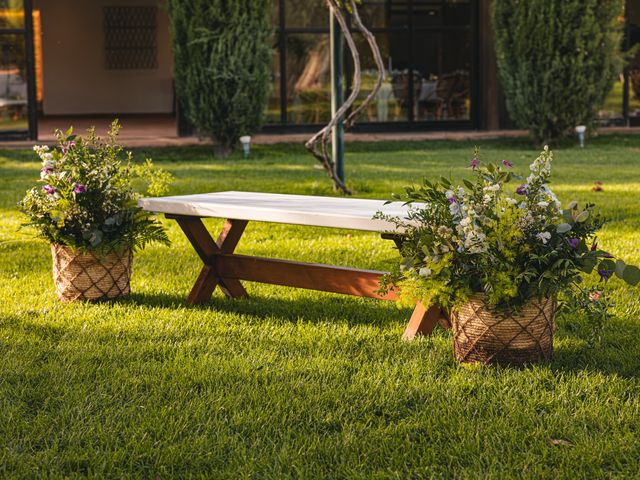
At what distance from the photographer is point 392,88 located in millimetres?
16500

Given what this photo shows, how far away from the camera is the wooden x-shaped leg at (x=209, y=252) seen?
4797 mm

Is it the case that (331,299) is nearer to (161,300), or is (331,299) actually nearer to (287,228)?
(161,300)

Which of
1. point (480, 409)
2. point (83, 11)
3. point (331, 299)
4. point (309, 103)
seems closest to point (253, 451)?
point (480, 409)

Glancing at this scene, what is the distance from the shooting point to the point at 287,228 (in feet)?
23.4

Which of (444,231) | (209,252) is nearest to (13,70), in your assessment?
(209,252)

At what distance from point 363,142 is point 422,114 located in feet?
6.95

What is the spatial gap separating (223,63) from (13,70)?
3411 mm

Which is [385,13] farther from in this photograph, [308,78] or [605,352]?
[605,352]

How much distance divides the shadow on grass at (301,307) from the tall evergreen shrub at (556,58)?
9.92 m

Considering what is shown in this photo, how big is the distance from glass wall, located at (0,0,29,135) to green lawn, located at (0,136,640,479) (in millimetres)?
9546

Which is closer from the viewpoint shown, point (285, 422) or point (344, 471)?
point (344, 471)

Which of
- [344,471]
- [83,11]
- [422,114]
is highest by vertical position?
[83,11]

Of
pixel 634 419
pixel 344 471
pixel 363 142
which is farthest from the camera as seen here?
pixel 363 142

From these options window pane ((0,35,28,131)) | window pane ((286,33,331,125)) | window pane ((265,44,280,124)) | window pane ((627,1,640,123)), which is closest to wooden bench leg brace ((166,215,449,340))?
window pane ((0,35,28,131))
